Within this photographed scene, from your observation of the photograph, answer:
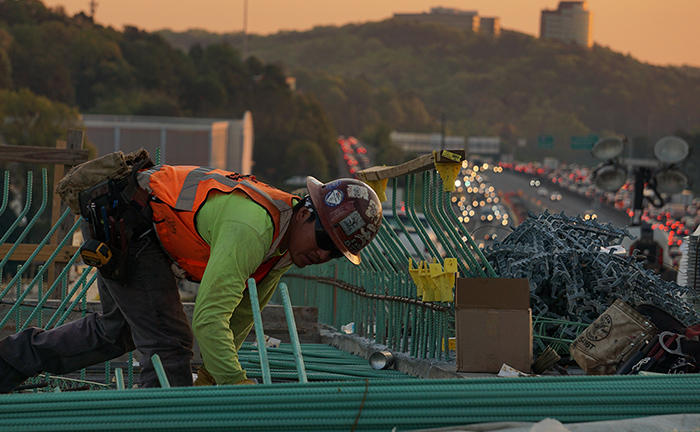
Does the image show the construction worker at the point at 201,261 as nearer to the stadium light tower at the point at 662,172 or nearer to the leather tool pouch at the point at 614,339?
the leather tool pouch at the point at 614,339

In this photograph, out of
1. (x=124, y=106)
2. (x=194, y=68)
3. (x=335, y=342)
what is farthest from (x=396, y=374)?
(x=194, y=68)

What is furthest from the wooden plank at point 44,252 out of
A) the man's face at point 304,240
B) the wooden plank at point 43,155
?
the man's face at point 304,240

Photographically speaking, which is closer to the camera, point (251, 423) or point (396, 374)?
point (251, 423)

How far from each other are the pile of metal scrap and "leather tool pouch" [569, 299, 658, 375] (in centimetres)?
63

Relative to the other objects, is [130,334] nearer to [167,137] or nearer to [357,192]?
[357,192]

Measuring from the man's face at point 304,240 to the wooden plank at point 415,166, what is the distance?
1.65 metres

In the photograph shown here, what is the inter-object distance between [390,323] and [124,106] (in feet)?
341

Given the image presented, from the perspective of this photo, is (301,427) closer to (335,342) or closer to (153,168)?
(153,168)

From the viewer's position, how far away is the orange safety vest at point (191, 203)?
4328 millimetres

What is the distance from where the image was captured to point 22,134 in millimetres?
73125

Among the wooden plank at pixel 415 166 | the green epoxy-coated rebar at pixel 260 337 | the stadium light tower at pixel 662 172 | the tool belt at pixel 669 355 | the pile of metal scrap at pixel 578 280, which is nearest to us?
the green epoxy-coated rebar at pixel 260 337

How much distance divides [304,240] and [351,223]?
243mm

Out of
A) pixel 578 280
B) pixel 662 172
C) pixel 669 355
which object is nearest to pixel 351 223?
pixel 669 355

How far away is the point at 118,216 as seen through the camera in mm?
4516
